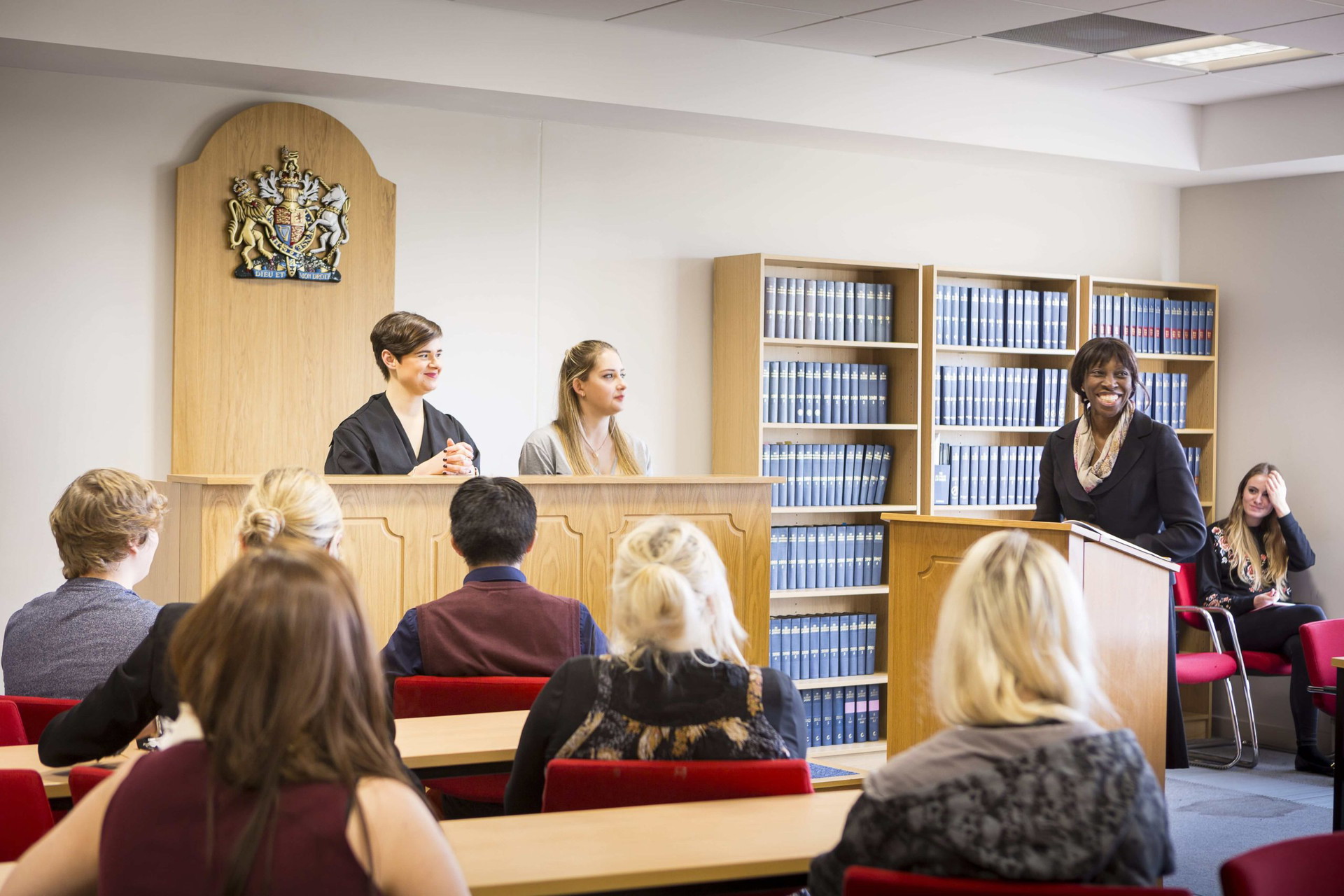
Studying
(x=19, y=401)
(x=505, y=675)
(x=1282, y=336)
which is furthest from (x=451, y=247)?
(x=1282, y=336)

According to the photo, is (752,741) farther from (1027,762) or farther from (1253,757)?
(1253,757)

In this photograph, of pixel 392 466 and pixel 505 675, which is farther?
pixel 392 466

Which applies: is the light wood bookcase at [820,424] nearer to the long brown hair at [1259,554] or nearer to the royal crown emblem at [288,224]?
the long brown hair at [1259,554]

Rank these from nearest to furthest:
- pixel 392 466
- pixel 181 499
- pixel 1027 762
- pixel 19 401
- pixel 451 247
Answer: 1. pixel 1027 762
2. pixel 181 499
3. pixel 392 466
4. pixel 19 401
5. pixel 451 247

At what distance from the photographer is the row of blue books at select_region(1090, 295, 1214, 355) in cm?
723

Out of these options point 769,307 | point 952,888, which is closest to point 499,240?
point 769,307

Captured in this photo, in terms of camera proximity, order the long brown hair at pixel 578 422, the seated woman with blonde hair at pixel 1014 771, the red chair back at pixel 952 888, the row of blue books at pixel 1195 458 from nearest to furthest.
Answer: the red chair back at pixel 952 888
the seated woman with blonde hair at pixel 1014 771
the long brown hair at pixel 578 422
the row of blue books at pixel 1195 458

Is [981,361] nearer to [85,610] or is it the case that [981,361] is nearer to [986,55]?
[986,55]

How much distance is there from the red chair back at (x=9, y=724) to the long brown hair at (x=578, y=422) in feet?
7.94

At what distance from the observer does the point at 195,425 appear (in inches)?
208

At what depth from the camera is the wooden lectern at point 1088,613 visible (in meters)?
4.03

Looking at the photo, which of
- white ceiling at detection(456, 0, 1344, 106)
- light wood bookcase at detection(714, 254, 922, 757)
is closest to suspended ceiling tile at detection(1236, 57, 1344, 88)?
white ceiling at detection(456, 0, 1344, 106)

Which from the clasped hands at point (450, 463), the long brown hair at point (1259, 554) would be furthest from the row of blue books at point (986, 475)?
the clasped hands at point (450, 463)

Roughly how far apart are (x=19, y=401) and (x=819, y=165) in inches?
151
